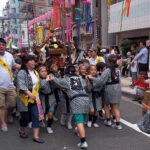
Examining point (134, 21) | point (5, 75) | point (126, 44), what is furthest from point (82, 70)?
point (134, 21)

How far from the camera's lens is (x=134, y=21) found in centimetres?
1430

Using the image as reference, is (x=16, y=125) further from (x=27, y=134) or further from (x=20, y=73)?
(x=20, y=73)

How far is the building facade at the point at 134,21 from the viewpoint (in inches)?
523

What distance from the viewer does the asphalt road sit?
3943mm

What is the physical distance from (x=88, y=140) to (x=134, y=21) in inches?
456

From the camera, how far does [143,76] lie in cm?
652

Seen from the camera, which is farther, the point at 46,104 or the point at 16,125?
the point at 16,125

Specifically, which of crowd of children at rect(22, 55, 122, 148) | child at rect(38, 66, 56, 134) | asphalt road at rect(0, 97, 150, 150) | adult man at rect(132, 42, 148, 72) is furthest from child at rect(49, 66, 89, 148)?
adult man at rect(132, 42, 148, 72)

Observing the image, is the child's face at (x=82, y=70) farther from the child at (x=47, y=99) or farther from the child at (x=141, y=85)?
the child at (x=141, y=85)

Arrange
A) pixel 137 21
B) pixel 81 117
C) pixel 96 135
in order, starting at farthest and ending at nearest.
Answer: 1. pixel 137 21
2. pixel 96 135
3. pixel 81 117

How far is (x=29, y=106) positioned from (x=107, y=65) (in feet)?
5.77

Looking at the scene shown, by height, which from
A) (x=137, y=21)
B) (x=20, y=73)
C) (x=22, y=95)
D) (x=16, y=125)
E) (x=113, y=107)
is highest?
(x=137, y=21)

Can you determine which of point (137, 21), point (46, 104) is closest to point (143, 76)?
point (46, 104)

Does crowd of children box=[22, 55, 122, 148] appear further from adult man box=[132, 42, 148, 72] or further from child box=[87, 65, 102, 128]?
adult man box=[132, 42, 148, 72]
